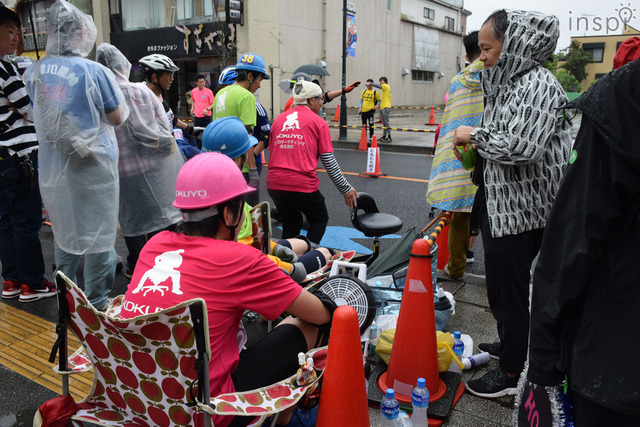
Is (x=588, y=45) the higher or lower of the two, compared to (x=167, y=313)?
higher

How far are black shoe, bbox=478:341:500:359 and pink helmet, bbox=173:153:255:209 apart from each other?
2.05 meters

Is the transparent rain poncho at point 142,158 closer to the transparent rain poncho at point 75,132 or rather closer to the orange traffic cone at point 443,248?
the transparent rain poncho at point 75,132

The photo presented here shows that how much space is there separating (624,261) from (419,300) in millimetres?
1391

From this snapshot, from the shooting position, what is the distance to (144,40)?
78.8 ft

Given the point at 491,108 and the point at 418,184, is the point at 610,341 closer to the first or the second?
the point at 491,108

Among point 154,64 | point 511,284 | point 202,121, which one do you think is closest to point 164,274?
point 511,284

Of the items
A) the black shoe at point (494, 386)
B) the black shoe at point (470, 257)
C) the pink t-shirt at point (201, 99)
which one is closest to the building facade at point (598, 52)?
the pink t-shirt at point (201, 99)

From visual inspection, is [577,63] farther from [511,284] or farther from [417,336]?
[417,336]

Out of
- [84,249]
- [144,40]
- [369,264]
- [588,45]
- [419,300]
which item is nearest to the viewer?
[419,300]

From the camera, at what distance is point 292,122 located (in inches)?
165

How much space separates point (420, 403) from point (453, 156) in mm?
2198

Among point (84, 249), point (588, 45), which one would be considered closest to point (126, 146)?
point (84, 249)

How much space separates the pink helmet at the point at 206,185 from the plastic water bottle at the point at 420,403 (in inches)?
51.2

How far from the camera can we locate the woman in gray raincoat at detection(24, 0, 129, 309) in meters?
3.42
